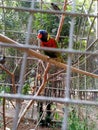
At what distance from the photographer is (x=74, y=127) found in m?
2.72

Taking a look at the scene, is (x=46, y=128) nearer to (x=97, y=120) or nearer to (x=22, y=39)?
(x=22, y=39)

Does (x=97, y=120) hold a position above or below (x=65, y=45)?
below

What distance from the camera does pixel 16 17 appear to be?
146 inches

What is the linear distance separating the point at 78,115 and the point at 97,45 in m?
0.97

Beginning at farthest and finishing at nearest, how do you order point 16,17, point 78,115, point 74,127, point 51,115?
point 51,115 → point 16,17 → point 78,115 → point 74,127

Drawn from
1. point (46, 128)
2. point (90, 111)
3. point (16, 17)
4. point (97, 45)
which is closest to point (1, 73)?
point (16, 17)

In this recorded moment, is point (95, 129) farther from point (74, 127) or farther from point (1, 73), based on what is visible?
point (1, 73)

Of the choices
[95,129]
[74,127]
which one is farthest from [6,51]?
[95,129]

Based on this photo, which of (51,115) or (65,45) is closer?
(65,45)

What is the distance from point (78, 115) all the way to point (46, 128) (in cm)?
126

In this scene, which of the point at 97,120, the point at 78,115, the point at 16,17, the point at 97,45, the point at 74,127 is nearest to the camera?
the point at 97,45

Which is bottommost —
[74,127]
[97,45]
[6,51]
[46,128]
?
[46,128]

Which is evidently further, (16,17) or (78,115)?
(16,17)

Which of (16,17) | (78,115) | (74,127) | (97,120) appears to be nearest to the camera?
(97,120)
